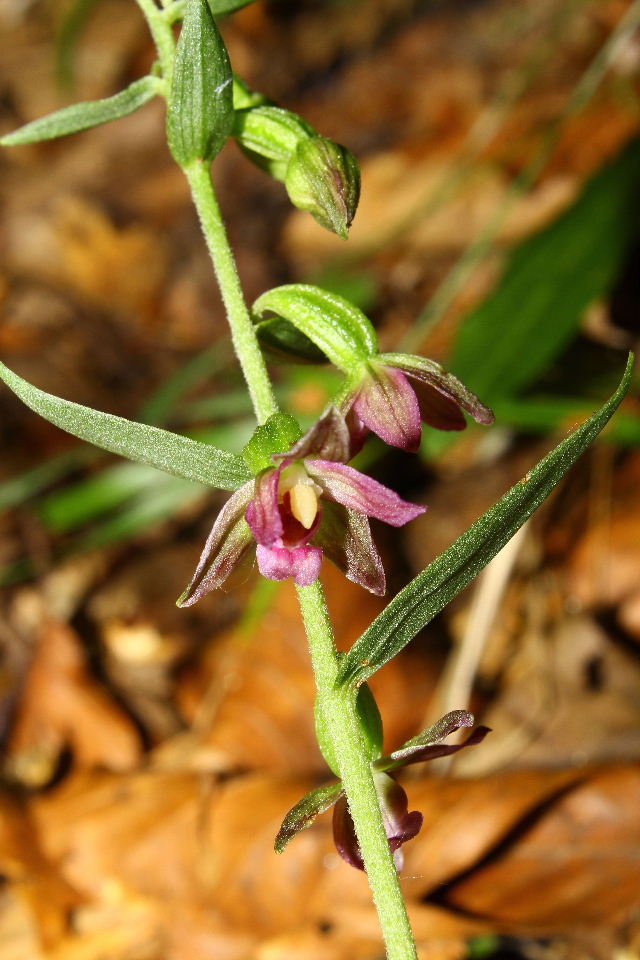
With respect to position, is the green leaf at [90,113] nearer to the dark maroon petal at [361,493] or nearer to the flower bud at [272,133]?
the flower bud at [272,133]

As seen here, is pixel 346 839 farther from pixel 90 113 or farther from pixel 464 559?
pixel 90 113

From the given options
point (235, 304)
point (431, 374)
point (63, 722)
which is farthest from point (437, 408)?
point (63, 722)

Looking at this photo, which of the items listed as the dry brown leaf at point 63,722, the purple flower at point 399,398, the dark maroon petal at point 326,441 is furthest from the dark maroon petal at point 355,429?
the dry brown leaf at point 63,722

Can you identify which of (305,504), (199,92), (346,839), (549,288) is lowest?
(346,839)

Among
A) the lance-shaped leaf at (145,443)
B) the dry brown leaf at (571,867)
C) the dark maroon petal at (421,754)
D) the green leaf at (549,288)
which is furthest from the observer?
the green leaf at (549,288)

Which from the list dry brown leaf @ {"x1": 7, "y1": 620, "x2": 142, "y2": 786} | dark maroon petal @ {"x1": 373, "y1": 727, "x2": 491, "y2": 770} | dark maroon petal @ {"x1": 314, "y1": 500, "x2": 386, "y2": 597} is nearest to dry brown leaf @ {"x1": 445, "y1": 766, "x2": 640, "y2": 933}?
dark maroon petal @ {"x1": 373, "y1": 727, "x2": 491, "y2": 770}

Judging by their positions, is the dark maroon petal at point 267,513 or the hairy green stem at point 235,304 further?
the hairy green stem at point 235,304

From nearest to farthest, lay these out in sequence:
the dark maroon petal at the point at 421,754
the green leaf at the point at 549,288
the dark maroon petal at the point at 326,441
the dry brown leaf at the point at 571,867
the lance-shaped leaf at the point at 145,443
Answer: the dark maroon petal at the point at 326,441
the lance-shaped leaf at the point at 145,443
the dark maroon petal at the point at 421,754
the dry brown leaf at the point at 571,867
the green leaf at the point at 549,288

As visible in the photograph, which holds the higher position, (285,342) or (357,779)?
(285,342)
